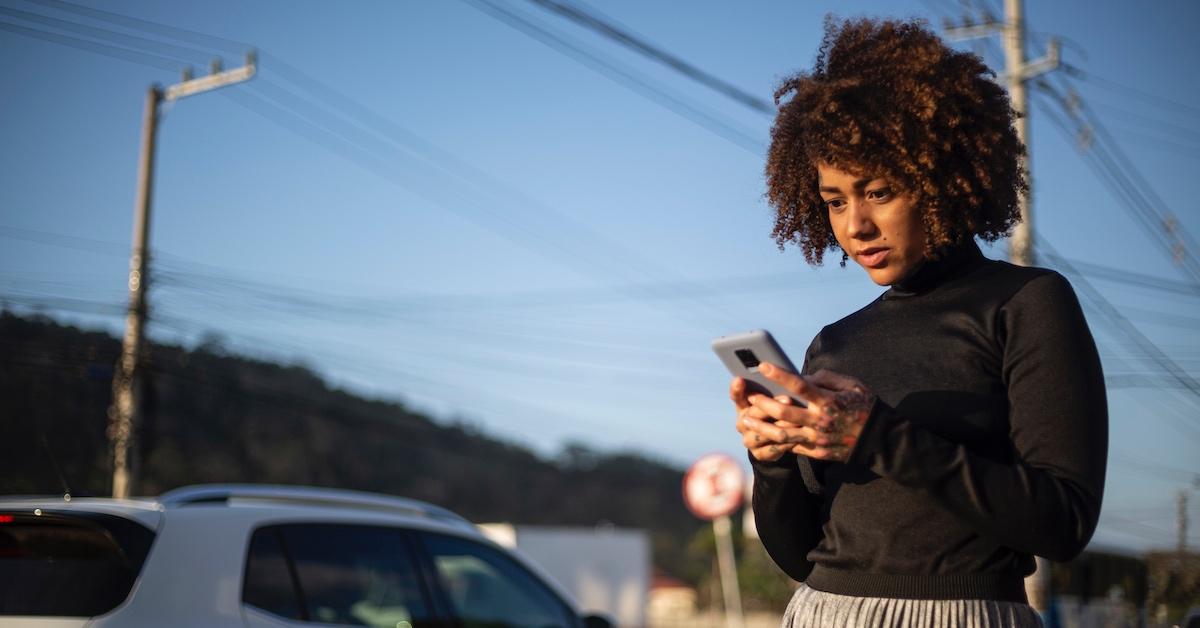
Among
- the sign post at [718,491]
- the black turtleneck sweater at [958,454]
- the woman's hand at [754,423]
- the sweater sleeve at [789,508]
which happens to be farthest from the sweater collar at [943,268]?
the sign post at [718,491]

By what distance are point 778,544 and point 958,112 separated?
847 mm

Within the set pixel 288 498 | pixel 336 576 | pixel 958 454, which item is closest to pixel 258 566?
pixel 336 576

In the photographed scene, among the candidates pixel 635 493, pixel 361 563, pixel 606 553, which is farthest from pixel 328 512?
pixel 635 493

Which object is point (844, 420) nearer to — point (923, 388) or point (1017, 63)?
point (923, 388)

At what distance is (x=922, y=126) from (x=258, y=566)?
3.73 m

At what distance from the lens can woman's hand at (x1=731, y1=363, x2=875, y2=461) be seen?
5.29 feet

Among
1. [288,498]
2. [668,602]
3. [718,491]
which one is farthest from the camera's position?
[668,602]

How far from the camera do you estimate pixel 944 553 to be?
5.75 feet

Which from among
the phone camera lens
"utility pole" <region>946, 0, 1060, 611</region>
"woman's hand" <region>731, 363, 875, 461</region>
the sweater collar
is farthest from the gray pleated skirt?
"utility pole" <region>946, 0, 1060, 611</region>

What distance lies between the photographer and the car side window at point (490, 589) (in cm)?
571

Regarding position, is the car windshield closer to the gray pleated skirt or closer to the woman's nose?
the gray pleated skirt

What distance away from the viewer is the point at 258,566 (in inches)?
189

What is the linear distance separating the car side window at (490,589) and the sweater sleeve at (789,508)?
3841mm

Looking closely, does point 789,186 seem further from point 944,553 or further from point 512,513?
point 512,513
